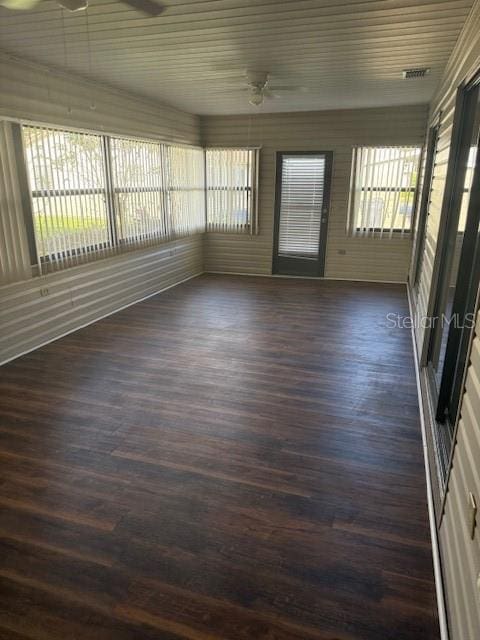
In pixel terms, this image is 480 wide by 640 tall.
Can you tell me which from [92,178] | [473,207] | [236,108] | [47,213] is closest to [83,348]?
[47,213]

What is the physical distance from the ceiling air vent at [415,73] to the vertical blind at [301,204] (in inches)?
107

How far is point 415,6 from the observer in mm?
2746

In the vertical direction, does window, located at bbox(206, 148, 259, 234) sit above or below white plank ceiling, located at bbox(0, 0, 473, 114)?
below

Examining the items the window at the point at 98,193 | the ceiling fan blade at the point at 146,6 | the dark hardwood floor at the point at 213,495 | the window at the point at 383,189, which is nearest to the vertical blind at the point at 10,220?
the window at the point at 98,193

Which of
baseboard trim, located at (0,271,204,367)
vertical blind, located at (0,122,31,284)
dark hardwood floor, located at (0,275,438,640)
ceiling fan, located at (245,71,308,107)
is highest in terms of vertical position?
ceiling fan, located at (245,71,308,107)

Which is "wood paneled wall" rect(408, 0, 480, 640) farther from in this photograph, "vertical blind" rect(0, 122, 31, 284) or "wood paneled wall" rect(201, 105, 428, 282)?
"wood paneled wall" rect(201, 105, 428, 282)

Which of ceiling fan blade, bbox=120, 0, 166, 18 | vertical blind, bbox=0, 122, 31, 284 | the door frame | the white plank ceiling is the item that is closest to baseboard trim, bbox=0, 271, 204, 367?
vertical blind, bbox=0, 122, 31, 284

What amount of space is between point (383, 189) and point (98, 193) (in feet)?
14.5

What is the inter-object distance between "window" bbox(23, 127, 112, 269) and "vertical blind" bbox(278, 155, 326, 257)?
11.4 feet

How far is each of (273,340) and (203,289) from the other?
254 cm

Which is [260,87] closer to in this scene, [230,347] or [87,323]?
[230,347]

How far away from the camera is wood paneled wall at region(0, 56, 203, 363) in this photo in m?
3.90

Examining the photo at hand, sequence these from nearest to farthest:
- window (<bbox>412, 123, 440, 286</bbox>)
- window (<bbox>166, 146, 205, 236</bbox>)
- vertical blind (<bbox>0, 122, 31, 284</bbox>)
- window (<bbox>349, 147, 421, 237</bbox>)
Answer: vertical blind (<bbox>0, 122, 31, 284</bbox>)
window (<bbox>412, 123, 440, 286</bbox>)
window (<bbox>166, 146, 205, 236</bbox>)
window (<bbox>349, 147, 421, 237</bbox>)

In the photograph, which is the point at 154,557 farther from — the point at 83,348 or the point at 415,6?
the point at 415,6
